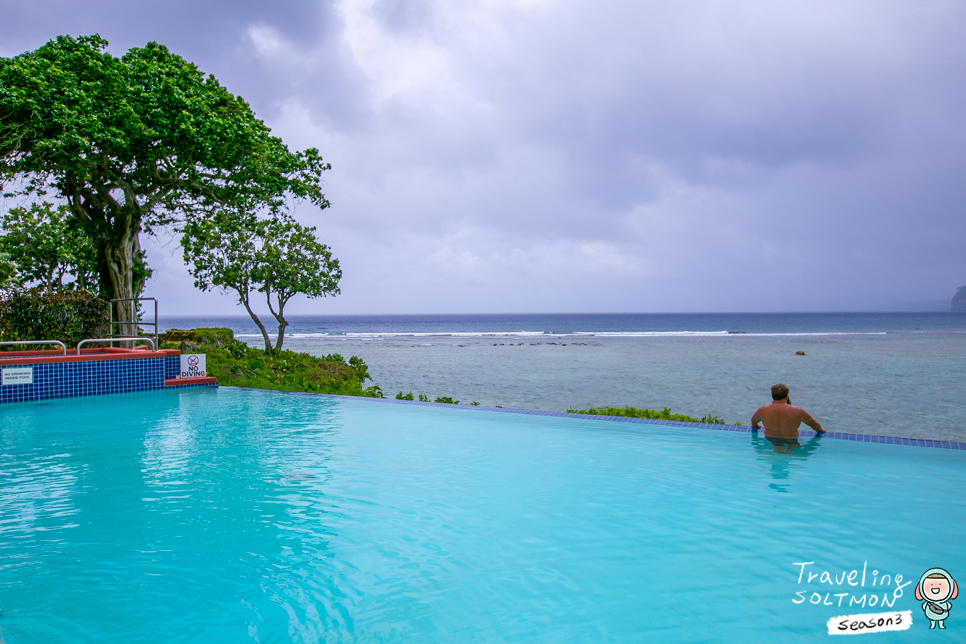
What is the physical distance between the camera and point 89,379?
1184 centimetres

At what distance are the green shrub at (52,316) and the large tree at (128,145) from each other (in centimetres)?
93

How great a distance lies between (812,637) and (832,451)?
5.29m

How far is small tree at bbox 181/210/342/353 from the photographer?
21.0 metres

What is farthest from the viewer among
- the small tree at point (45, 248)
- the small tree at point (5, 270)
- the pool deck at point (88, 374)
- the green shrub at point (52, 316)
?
the small tree at point (45, 248)

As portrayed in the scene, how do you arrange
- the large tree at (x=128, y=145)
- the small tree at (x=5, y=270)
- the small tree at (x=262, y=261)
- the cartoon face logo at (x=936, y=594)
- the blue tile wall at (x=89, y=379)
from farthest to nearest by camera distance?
the small tree at (x=262, y=261) < the small tree at (x=5, y=270) < the large tree at (x=128, y=145) < the blue tile wall at (x=89, y=379) < the cartoon face logo at (x=936, y=594)

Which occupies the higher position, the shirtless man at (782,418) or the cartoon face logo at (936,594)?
the shirtless man at (782,418)

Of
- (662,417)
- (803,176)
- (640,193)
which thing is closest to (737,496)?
(662,417)

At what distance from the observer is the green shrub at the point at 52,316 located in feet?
46.1

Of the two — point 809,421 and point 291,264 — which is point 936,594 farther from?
point 291,264

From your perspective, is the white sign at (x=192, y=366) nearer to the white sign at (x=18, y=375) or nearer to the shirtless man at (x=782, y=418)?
the white sign at (x=18, y=375)

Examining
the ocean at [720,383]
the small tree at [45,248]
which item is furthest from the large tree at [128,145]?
the ocean at [720,383]

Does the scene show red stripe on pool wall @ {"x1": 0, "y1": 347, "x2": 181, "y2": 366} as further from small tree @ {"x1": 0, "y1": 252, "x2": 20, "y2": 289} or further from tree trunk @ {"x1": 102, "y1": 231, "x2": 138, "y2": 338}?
small tree @ {"x1": 0, "y1": 252, "x2": 20, "y2": 289}

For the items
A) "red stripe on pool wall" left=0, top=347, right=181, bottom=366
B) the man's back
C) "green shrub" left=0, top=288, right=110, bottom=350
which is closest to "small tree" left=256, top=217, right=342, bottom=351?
"green shrub" left=0, top=288, right=110, bottom=350

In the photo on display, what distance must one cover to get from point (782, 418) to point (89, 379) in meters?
13.1
